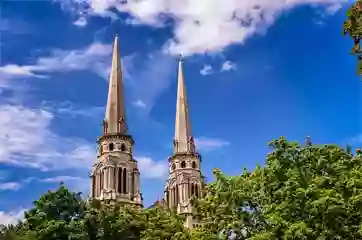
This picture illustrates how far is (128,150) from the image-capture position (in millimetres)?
57750

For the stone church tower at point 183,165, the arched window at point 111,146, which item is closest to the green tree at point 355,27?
the arched window at point 111,146

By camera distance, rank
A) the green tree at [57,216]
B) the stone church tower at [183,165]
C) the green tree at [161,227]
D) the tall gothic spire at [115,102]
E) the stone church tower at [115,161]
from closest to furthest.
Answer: the green tree at [57,216], the green tree at [161,227], the stone church tower at [115,161], the tall gothic spire at [115,102], the stone church tower at [183,165]

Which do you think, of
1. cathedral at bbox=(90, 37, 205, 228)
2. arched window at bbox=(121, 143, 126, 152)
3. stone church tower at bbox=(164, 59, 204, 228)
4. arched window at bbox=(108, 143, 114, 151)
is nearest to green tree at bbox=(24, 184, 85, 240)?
cathedral at bbox=(90, 37, 205, 228)

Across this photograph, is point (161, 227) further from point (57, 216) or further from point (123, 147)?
point (123, 147)

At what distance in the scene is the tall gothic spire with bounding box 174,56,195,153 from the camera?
6316 cm

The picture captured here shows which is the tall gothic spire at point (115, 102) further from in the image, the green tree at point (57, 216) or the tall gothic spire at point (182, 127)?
the green tree at point (57, 216)

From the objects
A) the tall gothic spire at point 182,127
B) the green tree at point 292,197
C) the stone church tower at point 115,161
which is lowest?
the green tree at point 292,197

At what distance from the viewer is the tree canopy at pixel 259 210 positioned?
688 inches

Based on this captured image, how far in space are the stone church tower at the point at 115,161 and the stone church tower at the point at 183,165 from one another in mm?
6764

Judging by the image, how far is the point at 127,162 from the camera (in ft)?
187

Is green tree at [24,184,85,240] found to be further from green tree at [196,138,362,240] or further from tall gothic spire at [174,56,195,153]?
tall gothic spire at [174,56,195,153]

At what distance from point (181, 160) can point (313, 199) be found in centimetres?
4572

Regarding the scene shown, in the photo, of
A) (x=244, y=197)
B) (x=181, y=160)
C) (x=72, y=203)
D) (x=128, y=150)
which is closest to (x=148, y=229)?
(x=72, y=203)

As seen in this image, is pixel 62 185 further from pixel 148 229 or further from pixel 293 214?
pixel 293 214
